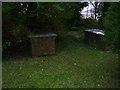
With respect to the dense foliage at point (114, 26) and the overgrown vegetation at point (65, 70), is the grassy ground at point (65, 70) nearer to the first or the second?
the overgrown vegetation at point (65, 70)

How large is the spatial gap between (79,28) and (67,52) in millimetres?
5419

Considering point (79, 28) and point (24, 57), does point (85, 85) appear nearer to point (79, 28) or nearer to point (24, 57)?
point (24, 57)

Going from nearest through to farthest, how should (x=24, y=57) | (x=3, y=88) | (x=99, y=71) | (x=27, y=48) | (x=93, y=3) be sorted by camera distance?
(x=3, y=88) < (x=99, y=71) < (x=24, y=57) < (x=27, y=48) < (x=93, y=3)

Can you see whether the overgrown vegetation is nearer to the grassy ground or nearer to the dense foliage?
the grassy ground

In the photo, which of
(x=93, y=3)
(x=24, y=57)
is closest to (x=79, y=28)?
(x=93, y=3)

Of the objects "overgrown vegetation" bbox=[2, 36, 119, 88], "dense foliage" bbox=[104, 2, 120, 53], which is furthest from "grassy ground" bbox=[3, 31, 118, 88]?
"dense foliage" bbox=[104, 2, 120, 53]

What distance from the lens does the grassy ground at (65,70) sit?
7.78 metres

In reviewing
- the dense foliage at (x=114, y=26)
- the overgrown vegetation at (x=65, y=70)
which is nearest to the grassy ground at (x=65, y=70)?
the overgrown vegetation at (x=65, y=70)

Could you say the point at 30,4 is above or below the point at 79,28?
above

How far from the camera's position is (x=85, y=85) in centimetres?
762

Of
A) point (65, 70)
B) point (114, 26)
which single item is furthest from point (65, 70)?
point (114, 26)

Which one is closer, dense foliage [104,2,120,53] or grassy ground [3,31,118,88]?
dense foliage [104,2,120,53]

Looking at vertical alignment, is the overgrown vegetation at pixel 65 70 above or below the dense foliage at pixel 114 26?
below

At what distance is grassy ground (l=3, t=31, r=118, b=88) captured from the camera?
7.78 meters
